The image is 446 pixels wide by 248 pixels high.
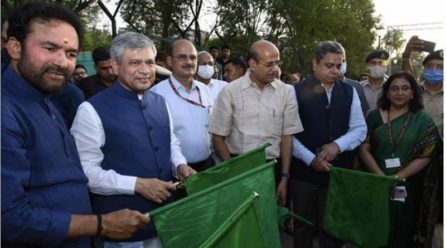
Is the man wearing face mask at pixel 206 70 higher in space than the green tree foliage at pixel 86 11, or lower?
lower

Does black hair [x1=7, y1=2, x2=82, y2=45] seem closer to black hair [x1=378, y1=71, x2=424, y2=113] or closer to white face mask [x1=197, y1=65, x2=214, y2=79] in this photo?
black hair [x1=378, y1=71, x2=424, y2=113]

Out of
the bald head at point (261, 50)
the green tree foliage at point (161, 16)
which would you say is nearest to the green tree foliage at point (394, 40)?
the green tree foliage at point (161, 16)

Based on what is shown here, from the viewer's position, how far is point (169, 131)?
2754mm

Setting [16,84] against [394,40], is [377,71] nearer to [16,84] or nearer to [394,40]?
[16,84]

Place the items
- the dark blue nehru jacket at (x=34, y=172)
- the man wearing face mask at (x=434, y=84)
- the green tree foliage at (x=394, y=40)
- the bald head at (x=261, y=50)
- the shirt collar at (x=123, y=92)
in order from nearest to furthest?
1. the dark blue nehru jacket at (x=34, y=172)
2. the shirt collar at (x=123, y=92)
3. the bald head at (x=261, y=50)
4. the man wearing face mask at (x=434, y=84)
5. the green tree foliage at (x=394, y=40)

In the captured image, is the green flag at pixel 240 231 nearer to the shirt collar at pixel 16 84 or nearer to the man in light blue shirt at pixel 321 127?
the shirt collar at pixel 16 84

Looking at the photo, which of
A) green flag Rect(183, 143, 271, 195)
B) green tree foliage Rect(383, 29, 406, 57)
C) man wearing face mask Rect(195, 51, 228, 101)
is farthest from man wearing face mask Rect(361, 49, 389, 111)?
green tree foliage Rect(383, 29, 406, 57)

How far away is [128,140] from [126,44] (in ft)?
1.84

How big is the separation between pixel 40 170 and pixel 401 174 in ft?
9.48

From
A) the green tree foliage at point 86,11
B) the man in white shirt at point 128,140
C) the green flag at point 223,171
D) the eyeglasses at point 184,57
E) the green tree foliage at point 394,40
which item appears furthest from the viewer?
the green tree foliage at point 394,40

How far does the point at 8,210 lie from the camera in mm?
1604

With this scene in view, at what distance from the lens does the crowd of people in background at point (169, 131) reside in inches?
70.1

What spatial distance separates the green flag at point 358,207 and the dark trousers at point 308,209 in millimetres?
245

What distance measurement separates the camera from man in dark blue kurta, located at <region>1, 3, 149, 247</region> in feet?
5.35
